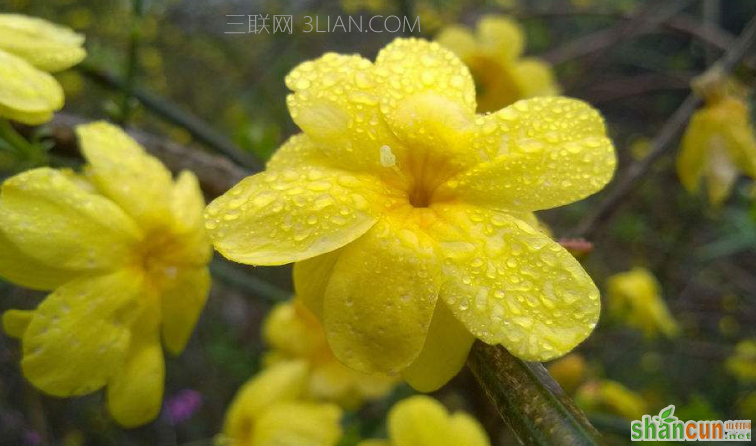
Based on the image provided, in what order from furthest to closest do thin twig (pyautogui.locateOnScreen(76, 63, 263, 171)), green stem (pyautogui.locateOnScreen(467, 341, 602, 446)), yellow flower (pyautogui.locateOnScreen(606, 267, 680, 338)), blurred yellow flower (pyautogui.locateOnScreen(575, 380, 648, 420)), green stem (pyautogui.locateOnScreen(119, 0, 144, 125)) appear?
yellow flower (pyautogui.locateOnScreen(606, 267, 680, 338)), blurred yellow flower (pyautogui.locateOnScreen(575, 380, 648, 420)), thin twig (pyautogui.locateOnScreen(76, 63, 263, 171)), green stem (pyautogui.locateOnScreen(119, 0, 144, 125)), green stem (pyautogui.locateOnScreen(467, 341, 602, 446))

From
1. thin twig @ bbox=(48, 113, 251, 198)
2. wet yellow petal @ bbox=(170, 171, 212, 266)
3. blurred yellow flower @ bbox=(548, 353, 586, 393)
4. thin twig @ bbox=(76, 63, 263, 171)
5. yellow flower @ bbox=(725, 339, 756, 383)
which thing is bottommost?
yellow flower @ bbox=(725, 339, 756, 383)

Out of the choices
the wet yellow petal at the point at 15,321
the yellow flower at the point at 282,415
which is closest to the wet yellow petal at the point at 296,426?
the yellow flower at the point at 282,415

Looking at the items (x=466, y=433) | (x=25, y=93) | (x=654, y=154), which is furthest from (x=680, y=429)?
(x=25, y=93)

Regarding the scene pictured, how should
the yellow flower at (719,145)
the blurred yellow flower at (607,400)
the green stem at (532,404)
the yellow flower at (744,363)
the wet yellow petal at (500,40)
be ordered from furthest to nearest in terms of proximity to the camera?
the yellow flower at (744,363) < the wet yellow petal at (500,40) < the blurred yellow flower at (607,400) < the yellow flower at (719,145) < the green stem at (532,404)

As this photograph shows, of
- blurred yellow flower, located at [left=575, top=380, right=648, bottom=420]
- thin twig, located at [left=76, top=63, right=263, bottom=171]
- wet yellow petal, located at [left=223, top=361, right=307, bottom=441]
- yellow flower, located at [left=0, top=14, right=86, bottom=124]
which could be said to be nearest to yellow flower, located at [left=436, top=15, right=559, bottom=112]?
thin twig, located at [left=76, top=63, right=263, bottom=171]

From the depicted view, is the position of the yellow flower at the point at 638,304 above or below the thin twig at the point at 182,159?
below

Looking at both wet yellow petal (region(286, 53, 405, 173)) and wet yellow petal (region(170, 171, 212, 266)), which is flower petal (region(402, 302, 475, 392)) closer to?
wet yellow petal (region(286, 53, 405, 173))

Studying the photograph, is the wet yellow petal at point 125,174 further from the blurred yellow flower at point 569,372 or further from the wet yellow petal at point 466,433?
the blurred yellow flower at point 569,372

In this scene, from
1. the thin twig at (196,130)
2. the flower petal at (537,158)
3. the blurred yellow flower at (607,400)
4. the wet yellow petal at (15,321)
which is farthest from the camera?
the blurred yellow flower at (607,400)
